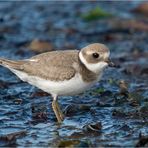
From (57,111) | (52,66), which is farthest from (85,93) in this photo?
(52,66)

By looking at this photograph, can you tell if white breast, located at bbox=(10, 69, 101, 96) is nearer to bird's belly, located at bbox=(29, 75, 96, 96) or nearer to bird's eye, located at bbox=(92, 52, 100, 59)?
bird's belly, located at bbox=(29, 75, 96, 96)

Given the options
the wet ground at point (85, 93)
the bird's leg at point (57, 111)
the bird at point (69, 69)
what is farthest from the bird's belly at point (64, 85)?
the wet ground at point (85, 93)

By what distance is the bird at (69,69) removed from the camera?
27.6ft

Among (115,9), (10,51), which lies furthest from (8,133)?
(115,9)

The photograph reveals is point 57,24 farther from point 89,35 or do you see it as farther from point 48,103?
point 48,103

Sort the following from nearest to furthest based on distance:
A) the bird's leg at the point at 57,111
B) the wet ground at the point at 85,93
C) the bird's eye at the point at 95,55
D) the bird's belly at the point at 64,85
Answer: the wet ground at the point at 85,93
the bird's belly at the point at 64,85
the bird's eye at the point at 95,55
the bird's leg at the point at 57,111

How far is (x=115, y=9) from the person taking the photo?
1700 cm

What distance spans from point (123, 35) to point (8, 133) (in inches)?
269

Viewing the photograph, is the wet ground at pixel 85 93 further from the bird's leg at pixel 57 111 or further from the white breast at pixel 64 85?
the white breast at pixel 64 85

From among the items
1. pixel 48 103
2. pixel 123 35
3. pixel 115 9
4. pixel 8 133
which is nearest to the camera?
pixel 8 133

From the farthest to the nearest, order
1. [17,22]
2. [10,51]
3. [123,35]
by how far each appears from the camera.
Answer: [17,22] < [123,35] < [10,51]

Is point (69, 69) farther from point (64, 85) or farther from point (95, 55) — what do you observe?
point (95, 55)

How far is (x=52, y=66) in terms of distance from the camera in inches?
338

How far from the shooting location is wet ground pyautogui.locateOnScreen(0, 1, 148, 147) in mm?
8234
